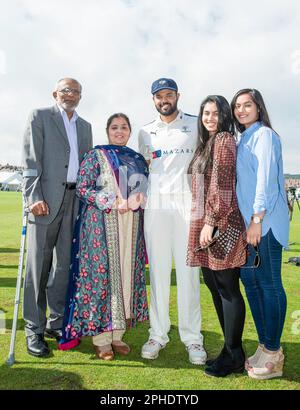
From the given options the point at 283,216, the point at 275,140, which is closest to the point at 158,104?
the point at 275,140

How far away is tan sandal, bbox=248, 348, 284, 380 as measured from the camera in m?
3.54

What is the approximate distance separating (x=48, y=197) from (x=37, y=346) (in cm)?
149

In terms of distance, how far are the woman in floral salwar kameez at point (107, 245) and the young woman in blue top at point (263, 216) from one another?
1143 mm

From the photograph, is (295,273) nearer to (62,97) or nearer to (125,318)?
(125,318)

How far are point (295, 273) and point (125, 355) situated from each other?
5.63m

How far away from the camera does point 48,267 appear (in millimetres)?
4316

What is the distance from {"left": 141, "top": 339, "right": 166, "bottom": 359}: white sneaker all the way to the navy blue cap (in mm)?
2551

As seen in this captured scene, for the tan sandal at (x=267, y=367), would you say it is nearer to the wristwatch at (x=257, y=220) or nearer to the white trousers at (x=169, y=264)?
the white trousers at (x=169, y=264)

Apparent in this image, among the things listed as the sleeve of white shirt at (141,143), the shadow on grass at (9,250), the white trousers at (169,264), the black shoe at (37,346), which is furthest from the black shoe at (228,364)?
the shadow on grass at (9,250)

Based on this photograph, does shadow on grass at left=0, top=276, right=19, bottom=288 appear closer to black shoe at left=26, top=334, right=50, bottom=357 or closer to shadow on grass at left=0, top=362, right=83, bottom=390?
black shoe at left=26, top=334, right=50, bottom=357

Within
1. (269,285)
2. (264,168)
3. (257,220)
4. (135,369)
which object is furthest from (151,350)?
(264,168)

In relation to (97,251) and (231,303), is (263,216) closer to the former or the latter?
(231,303)

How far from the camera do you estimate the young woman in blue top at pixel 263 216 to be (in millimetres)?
3383

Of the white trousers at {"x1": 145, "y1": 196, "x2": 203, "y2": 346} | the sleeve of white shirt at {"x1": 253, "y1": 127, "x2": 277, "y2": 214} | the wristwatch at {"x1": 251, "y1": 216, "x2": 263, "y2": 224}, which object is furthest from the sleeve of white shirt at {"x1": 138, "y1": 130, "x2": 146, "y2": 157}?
the wristwatch at {"x1": 251, "y1": 216, "x2": 263, "y2": 224}
